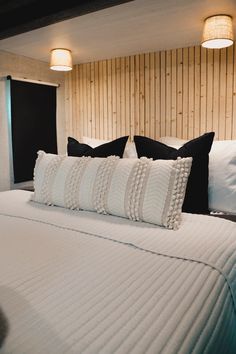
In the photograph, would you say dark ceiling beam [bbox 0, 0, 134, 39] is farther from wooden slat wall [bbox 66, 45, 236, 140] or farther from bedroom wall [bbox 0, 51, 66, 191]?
wooden slat wall [bbox 66, 45, 236, 140]

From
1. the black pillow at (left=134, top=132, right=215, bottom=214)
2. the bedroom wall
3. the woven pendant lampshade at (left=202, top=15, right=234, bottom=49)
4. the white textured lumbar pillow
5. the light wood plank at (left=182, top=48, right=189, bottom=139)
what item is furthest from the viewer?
the bedroom wall

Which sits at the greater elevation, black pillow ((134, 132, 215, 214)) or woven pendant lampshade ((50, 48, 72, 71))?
woven pendant lampshade ((50, 48, 72, 71))

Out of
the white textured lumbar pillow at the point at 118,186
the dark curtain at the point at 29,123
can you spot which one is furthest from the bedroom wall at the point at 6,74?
the white textured lumbar pillow at the point at 118,186

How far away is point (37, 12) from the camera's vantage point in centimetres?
211

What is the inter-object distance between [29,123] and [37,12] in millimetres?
1172

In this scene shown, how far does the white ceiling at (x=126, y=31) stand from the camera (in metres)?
1.91

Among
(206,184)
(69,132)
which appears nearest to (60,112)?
(69,132)

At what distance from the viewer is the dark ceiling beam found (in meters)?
1.84

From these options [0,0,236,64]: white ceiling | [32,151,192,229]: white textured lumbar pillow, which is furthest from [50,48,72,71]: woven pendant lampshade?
[32,151,192,229]: white textured lumbar pillow

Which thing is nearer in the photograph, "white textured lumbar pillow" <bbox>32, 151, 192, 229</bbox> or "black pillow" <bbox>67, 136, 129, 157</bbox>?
"white textured lumbar pillow" <bbox>32, 151, 192, 229</bbox>

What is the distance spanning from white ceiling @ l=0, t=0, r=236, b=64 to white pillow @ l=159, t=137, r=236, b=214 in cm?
89

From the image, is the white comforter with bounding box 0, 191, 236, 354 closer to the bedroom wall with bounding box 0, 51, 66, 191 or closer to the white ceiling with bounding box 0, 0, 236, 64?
the white ceiling with bounding box 0, 0, 236, 64

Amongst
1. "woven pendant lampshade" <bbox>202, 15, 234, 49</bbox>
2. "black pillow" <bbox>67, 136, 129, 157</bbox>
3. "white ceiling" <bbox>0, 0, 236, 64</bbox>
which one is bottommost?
"black pillow" <bbox>67, 136, 129, 157</bbox>

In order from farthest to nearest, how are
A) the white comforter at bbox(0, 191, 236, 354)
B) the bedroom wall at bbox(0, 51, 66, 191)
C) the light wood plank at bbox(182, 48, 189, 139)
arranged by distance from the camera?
the bedroom wall at bbox(0, 51, 66, 191), the light wood plank at bbox(182, 48, 189, 139), the white comforter at bbox(0, 191, 236, 354)
